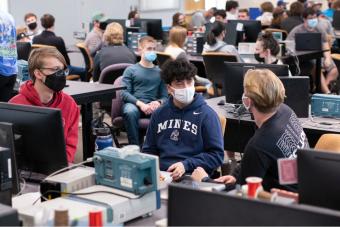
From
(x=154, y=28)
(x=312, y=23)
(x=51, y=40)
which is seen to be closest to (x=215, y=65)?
(x=51, y=40)

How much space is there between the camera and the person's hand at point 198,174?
3303 mm

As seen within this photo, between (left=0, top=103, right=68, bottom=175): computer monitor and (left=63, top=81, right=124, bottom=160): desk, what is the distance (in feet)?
7.89

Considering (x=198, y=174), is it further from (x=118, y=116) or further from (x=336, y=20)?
(x=336, y=20)

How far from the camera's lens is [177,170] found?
3.33 m

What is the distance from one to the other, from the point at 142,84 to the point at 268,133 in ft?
9.60

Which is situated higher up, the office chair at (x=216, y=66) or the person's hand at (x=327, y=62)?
the office chair at (x=216, y=66)

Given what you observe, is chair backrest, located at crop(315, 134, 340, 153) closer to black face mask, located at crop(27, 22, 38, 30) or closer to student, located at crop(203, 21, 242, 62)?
student, located at crop(203, 21, 242, 62)

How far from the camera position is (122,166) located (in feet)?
7.98

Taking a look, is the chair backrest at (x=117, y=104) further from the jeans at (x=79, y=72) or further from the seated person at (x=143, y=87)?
the jeans at (x=79, y=72)

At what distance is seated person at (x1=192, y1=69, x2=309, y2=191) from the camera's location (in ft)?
9.63

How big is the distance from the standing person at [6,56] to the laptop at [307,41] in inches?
182

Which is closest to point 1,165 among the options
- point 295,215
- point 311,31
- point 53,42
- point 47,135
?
point 47,135

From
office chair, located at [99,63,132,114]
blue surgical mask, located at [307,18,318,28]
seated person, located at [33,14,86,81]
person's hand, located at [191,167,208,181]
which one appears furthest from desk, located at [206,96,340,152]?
blue surgical mask, located at [307,18,318,28]

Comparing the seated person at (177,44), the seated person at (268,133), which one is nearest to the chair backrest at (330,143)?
the seated person at (268,133)
